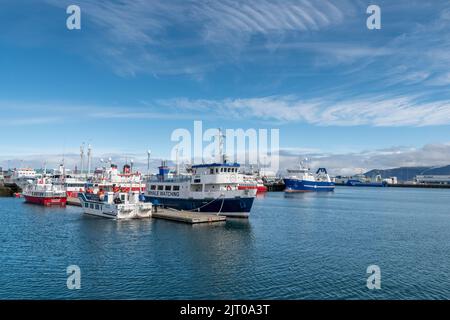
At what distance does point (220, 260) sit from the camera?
32.5m

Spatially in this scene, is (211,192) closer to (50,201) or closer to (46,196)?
(50,201)

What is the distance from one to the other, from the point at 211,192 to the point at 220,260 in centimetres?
3018

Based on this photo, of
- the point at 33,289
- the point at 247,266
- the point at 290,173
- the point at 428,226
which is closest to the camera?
the point at 33,289

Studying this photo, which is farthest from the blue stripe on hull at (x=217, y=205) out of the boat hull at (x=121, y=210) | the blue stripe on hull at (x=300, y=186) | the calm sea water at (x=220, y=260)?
the blue stripe on hull at (x=300, y=186)

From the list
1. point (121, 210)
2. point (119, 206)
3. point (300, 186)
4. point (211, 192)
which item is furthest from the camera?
point (300, 186)

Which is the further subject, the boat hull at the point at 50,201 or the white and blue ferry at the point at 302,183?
the white and blue ferry at the point at 302,183

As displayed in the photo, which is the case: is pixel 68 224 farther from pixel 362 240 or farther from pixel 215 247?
pixel 362 240

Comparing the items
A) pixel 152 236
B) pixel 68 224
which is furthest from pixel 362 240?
pixel 68 224

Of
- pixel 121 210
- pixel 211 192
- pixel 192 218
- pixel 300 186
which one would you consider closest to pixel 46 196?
pixel 121 210

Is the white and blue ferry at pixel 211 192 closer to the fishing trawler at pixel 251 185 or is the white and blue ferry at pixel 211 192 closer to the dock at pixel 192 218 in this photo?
the dock at pixel 192 218

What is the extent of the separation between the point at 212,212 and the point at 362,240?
27.0 m

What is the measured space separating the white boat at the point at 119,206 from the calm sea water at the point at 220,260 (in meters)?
4.16

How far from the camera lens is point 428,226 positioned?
56938mm

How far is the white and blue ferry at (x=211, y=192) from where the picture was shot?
197 ft
